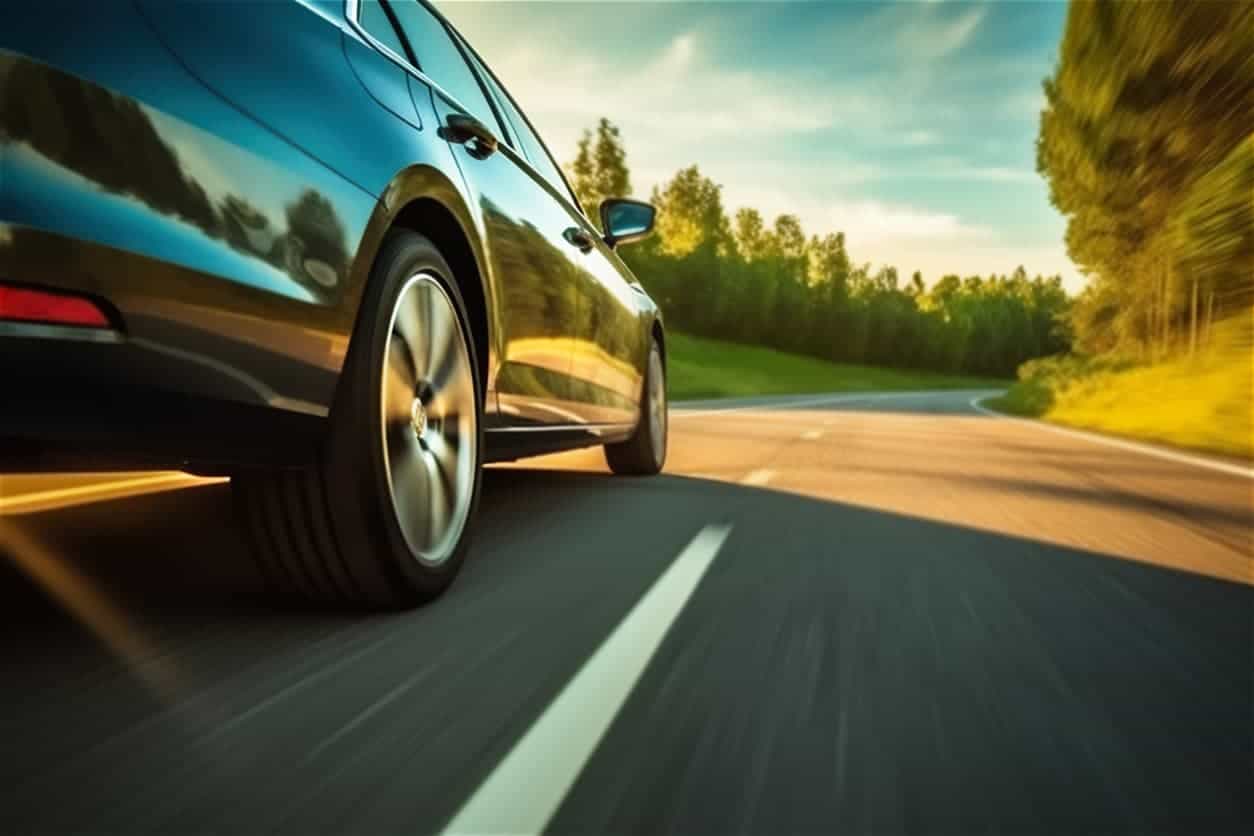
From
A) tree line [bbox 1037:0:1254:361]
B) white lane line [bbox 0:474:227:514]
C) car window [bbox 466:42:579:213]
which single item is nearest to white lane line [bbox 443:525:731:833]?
car window [bbox 466:42:579:213]

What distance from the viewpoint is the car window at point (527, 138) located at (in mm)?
5505

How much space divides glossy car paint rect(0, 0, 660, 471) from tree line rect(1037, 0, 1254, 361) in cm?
1193

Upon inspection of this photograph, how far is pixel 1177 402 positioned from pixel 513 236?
56.9 feet

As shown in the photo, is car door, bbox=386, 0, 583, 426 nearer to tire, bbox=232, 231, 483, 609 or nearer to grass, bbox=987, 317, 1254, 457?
tire, bbox=232, 231, 483, 609

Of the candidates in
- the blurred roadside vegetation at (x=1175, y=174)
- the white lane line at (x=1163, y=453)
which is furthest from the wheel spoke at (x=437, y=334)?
the blurred roadside vegetation at (x=1175, y=174)

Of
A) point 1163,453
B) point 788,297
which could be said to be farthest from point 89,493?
point 788,297

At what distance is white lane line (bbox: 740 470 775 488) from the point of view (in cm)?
781

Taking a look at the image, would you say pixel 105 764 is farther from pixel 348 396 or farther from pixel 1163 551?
pixel 1163 551

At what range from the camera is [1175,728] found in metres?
2.74

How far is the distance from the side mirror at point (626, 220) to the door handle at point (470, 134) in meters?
2.64

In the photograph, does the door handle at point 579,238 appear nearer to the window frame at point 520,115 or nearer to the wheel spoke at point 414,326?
the window frame at point 520,115

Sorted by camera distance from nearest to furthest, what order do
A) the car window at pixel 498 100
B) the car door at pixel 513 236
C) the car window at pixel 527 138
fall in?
the car door at pixel 513 236
the car window at pixel 498 100
the car window at pixel 527 138

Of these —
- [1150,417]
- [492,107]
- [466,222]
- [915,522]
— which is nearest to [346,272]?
[466,222]

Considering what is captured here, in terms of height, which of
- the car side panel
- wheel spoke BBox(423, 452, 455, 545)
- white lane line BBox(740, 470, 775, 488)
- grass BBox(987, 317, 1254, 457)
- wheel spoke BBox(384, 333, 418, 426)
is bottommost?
grass BBox(987, 317, 1254, 457)
